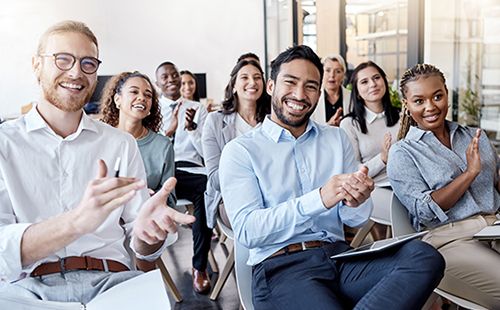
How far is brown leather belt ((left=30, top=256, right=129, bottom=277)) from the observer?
1.60m

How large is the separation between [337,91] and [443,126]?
2.07 metres

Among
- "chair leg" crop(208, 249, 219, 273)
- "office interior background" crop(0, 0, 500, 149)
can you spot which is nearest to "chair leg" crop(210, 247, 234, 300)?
"chair leg" crop(208, 249, 219, 273)

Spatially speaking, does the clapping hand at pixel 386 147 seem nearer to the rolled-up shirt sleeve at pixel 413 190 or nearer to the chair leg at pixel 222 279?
the rolled-up shirt sleeve at pixel 413 190

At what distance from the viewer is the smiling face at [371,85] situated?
3.46 metres

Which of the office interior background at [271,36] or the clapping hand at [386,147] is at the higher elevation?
the office interior background at [271,36]

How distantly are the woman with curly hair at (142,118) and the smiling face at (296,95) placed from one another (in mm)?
1018

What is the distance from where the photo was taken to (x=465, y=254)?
78.4 inches

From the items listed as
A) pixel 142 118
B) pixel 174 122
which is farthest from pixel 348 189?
pixel 174 122

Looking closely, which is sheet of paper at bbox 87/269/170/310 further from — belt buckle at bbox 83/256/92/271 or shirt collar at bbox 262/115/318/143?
A: shirt collar at bbox 262/115/318/143

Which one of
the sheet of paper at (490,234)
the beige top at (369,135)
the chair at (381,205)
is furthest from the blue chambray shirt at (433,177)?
the beige top at (369,135)

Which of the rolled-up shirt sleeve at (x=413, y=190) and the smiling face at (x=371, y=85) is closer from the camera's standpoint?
the rolled-up shirt sleeve at (x=413, y=190)

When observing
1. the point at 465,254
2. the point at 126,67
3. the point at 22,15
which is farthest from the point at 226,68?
the point at 465,254

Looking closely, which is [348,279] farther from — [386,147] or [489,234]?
[386,147]

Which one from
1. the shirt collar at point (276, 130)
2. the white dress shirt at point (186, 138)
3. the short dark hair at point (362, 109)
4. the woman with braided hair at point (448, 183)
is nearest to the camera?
the woman with braided hair at point (448, 183)
